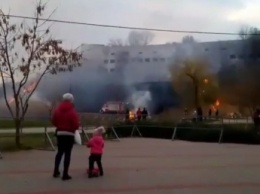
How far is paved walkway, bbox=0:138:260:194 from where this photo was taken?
10.1 m

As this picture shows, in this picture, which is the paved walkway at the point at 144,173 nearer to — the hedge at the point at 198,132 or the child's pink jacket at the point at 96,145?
the child's pink jacket at the point at 96,145

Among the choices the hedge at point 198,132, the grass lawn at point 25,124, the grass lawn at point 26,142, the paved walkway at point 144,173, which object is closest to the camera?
the paved walkway at point 144,173

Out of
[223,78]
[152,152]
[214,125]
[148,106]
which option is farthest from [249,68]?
[152,152]

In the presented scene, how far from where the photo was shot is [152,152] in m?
18.5

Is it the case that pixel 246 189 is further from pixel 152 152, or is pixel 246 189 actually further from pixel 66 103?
pixel 152 152

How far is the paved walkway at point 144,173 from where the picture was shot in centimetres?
1012

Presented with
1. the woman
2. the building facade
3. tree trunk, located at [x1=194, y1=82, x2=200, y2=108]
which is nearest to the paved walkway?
the woman

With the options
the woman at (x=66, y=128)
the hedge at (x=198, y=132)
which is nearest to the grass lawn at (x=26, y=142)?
the hedge at (x=198, y=132)

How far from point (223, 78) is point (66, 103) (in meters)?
45.1

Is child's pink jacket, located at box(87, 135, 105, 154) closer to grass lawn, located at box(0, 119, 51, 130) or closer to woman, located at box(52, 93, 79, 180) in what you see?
woman, located at box(52, 93, 79, 180)

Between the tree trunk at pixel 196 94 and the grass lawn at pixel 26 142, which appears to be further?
the tree trunk at pixel 196 94

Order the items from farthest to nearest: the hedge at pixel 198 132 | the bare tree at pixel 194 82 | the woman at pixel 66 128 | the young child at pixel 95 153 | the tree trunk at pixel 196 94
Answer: the bare tree at pixel 194 82
the tree trunk at pixel 196 94
the hedge at pixel 198 132
the young child at pixel 95 153
the woman at pixel 66 128

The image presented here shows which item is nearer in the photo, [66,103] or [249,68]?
[66,103]

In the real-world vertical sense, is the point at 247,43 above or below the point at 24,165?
above
